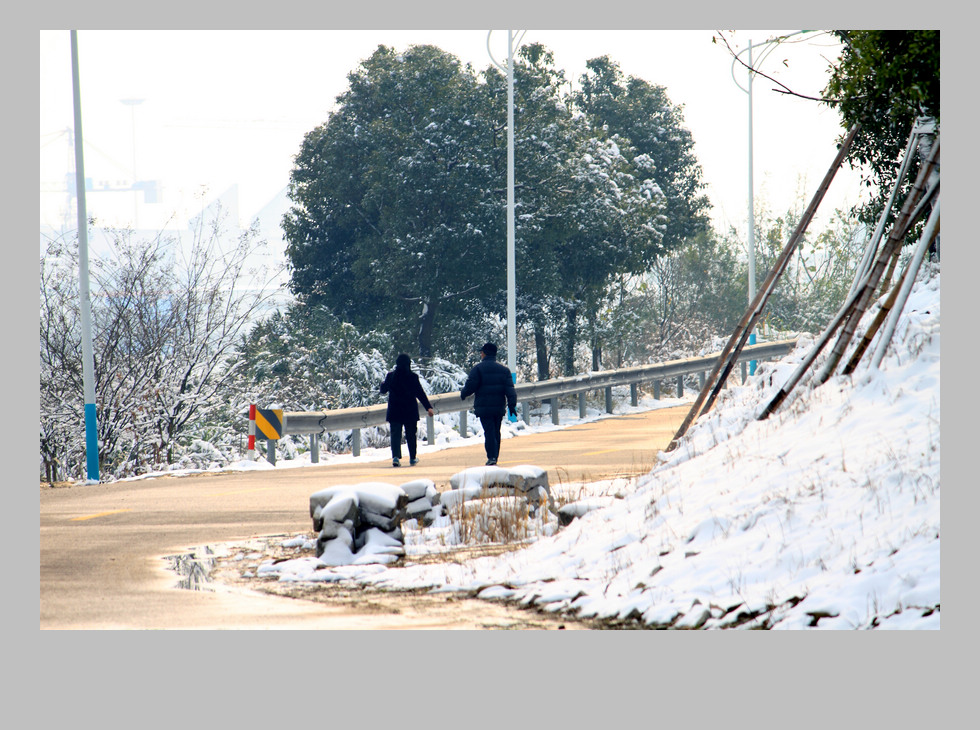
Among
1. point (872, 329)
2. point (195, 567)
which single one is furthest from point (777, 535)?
point (195, 567)

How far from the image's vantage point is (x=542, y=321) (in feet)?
121

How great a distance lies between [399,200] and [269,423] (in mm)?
16051

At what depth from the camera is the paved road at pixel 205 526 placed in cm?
877

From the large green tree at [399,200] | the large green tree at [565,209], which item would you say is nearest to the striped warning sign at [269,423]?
the large green tree at [399,200]

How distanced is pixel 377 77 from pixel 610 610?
29.9m

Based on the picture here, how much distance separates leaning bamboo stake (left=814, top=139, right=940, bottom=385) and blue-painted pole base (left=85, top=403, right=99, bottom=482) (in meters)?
10.2

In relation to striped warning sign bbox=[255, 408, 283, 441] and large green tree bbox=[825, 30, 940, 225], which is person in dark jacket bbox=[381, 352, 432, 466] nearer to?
striped warning sign bbox=[255, 408, 283, 441]

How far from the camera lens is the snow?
805 cm

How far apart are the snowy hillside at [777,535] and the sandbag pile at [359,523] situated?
0.21 meters

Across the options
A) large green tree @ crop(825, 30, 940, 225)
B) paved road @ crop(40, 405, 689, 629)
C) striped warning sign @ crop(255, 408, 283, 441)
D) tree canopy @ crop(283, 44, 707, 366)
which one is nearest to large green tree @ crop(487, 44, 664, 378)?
tree canopy @ crop(283, 44, 707, 366)

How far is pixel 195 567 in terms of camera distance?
1084 cm

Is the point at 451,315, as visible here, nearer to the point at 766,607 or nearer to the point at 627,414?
the point at 627,414

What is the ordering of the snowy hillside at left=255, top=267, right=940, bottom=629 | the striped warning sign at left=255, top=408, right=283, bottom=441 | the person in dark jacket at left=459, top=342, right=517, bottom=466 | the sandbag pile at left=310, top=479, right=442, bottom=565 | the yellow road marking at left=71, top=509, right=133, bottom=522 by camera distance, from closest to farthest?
the snowy hillside at left=255, top=267, right=940, bottom=629 → the sandbag pile at left=310, top=479, right=442, bottom=565 → the yellow road marking at left=71, top=509, right=133, bottom=522 → the person in dark jacket at left=459, top=342, right=517, bottom=466 → the striped warning sign at left=255, top=408, right=283, bottom=441

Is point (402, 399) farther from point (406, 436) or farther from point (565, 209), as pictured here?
point (565, 209)
